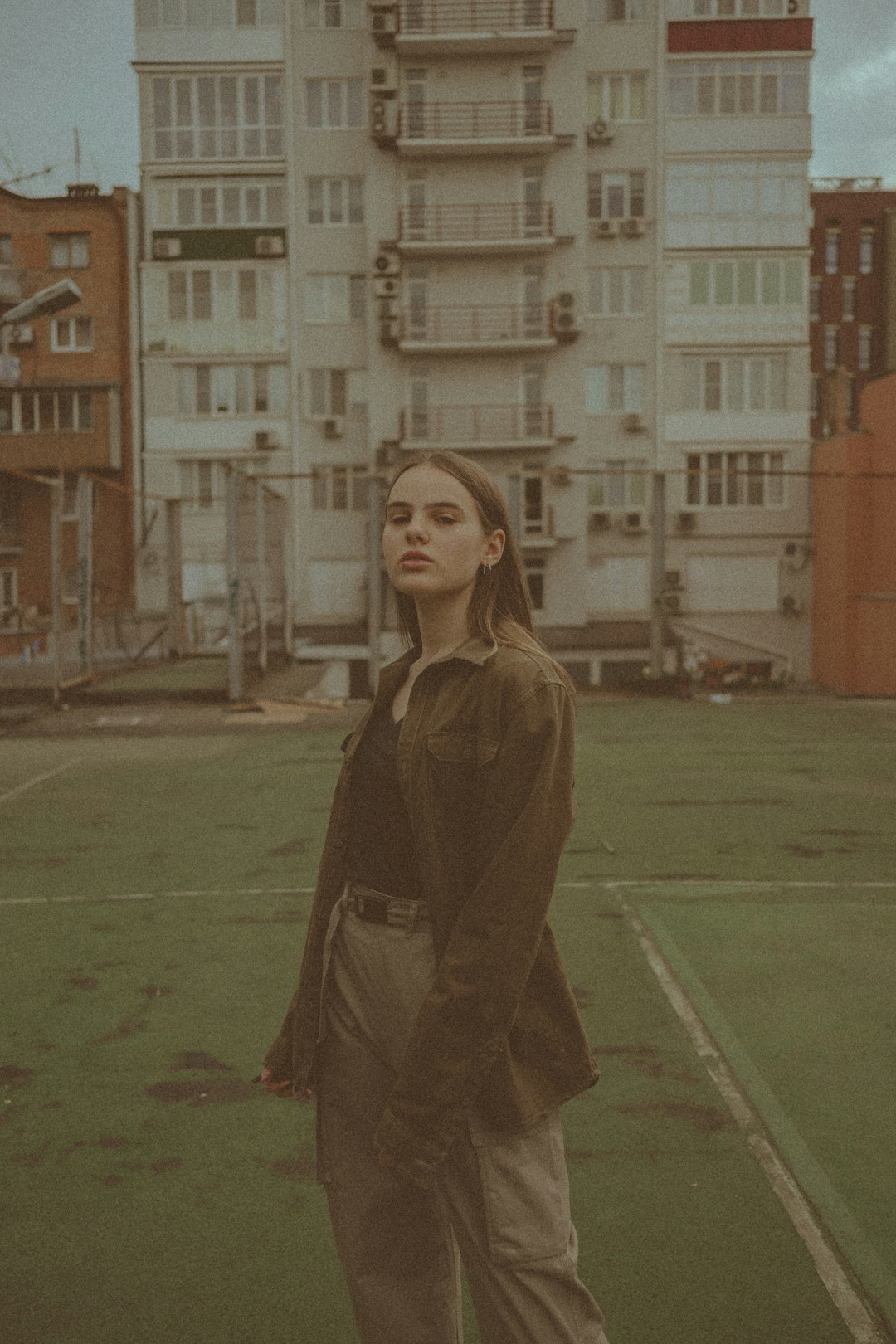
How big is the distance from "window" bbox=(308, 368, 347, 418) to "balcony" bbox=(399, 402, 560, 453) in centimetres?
A: 210

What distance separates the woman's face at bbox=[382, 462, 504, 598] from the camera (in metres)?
Answer: 2.26

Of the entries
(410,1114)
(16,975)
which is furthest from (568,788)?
(16,975)

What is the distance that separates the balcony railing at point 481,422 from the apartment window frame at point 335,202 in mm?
5557

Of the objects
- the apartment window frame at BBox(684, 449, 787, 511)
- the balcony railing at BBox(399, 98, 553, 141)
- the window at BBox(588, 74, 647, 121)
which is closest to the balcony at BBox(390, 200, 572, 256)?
the balcony railing at BBox(399, 98, 553, 141)

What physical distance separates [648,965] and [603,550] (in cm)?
3021

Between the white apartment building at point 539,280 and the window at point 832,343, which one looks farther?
the window at point 832,343

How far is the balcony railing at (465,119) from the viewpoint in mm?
33781

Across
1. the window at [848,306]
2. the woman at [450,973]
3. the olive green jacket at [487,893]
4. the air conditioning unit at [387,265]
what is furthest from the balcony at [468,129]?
the olive green jacket at [487,893]

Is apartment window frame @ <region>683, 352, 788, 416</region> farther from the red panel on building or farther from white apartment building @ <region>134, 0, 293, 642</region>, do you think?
white apartment building @ <region>134, 0, 293, 642</region>

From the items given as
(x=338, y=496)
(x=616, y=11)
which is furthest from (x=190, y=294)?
(x=616, y=11)

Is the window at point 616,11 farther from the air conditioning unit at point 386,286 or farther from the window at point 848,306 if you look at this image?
→ the window at point 848,306

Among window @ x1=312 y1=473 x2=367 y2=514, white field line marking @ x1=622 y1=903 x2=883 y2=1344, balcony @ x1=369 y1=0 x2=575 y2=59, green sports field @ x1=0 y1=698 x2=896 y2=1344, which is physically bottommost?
green sports field @ x1=0 y1=698 x2=896 y2=1344

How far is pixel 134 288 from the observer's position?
36.1 metres

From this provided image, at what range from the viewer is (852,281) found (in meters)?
53.5
